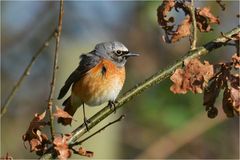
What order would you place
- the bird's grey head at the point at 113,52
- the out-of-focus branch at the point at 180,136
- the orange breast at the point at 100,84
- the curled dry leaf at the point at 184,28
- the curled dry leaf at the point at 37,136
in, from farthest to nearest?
the out-of-focus branch at the point at 180,136
the bird's grey head at the point at 113,52
the orange breast at the point at 100,84
the curled dry leaf at the point at 184,28
the curled dry leaf at the point at 37,136

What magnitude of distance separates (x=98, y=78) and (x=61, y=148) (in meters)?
2.40

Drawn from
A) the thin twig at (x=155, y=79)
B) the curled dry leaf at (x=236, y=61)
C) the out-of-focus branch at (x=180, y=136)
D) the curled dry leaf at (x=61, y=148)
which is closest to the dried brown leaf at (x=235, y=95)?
the curled dry leaf at (x=236, y=61)

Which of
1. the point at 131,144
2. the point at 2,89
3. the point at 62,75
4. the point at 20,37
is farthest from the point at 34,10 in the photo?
the point at 62,75

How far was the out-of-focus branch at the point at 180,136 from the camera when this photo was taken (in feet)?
23.5

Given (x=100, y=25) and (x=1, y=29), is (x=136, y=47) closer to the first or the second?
(x=100, y=25)

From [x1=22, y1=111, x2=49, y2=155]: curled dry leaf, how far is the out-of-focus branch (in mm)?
3987

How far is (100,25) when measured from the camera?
988 centimetres

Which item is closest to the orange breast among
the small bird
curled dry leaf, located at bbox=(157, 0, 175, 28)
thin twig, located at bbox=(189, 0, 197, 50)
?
the small bird

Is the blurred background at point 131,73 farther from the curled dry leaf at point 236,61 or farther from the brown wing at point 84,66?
the curled dry leaf at point 236,61

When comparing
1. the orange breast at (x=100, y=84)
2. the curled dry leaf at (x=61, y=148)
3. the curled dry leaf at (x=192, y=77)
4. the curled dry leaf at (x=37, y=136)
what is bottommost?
the curled dry leaf at (x=61, y=148)

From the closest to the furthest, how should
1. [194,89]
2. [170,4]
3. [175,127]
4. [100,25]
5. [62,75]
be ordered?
[194,89]
[170,4]
[62,75]
[175,127]
[100,25]

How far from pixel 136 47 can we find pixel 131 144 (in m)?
Answer: 1.64

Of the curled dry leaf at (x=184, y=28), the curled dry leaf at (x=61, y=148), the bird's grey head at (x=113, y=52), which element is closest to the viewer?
the curled dry leaf at (x=61, y=148)

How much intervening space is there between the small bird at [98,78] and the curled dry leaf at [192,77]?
6.98 feet
